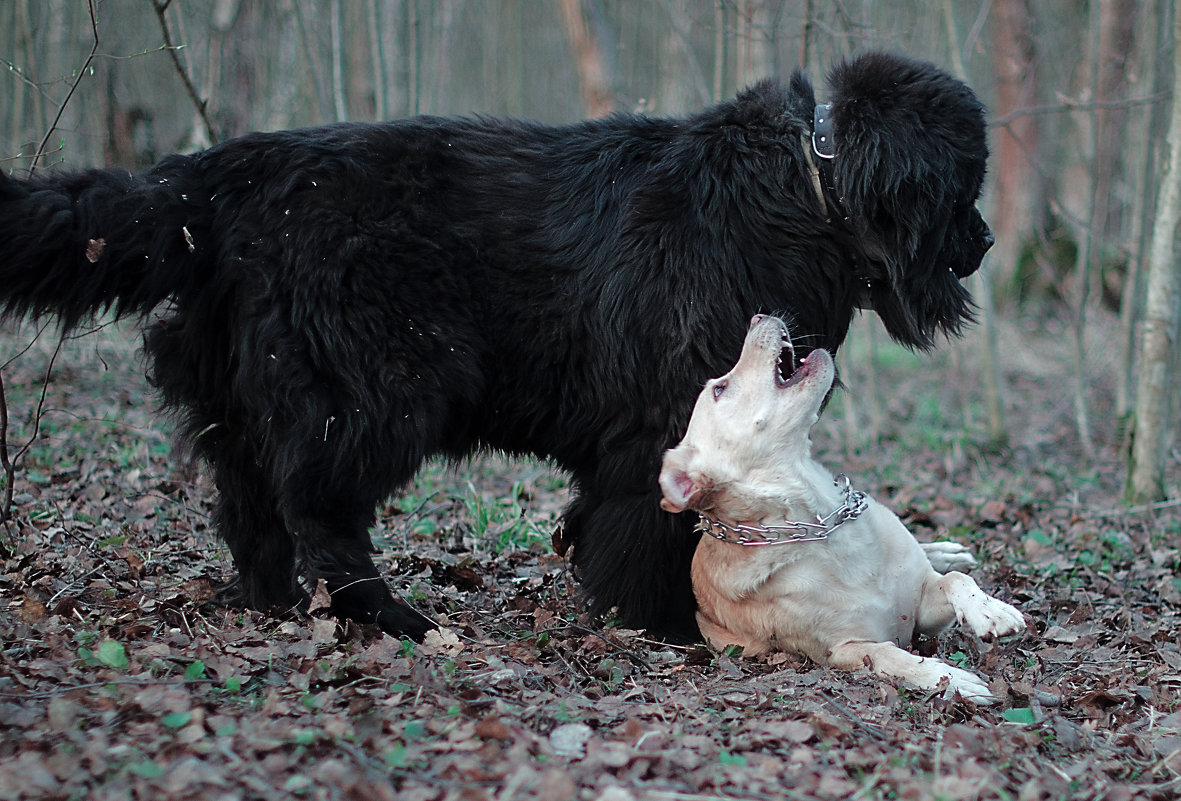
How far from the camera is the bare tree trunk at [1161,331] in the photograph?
6.26 meters

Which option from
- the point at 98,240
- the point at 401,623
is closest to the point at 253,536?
the point at 401,623

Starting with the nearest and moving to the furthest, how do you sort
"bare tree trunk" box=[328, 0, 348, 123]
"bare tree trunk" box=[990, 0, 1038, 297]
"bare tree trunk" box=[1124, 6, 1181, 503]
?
"bare tree trunk" box=[1124, 6, 1181, 503] < "bare tree trunk" box=[328, 0, 348, 123] < "bare tree trunk" box=[990, 0, 1038, 297]

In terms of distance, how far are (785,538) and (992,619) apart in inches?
31.6

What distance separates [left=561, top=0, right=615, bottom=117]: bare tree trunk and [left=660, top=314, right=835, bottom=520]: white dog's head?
6.47m

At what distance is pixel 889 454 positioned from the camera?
8906 mm

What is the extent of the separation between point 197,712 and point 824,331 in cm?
276

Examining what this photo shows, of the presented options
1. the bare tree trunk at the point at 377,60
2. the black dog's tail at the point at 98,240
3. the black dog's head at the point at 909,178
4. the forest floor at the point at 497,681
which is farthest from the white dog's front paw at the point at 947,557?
the bare tree trunk at the point at 377,60

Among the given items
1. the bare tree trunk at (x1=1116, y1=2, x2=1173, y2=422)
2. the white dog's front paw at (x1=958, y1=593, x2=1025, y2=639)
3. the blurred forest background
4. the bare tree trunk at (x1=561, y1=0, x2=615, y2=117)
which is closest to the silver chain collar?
the white dog's front paw at (x1=958, y1=593, x2=1025, y2=639)

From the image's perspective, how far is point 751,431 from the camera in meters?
4.03

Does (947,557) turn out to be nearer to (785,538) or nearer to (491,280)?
(785,538)

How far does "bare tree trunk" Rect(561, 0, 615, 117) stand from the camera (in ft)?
32.7

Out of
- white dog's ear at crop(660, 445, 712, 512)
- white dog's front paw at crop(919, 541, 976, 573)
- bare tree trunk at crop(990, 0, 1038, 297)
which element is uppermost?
bare tree trunk at crop(990, 0, 1038, 297)

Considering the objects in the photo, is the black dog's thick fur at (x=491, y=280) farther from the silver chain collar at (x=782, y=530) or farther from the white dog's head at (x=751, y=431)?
the silver chain collar at (x=782, y=530)

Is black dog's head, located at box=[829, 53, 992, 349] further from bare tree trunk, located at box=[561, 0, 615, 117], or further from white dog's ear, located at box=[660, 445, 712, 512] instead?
bare tree trunk, located at box=[561, 0, 615, 117]
